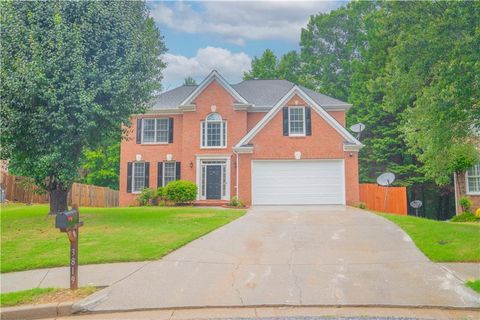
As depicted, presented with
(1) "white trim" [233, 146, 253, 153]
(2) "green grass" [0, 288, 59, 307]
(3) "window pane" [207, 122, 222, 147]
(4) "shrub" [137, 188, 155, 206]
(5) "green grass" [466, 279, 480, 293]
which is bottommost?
(2) "green grass" [0, 288, 59, 307]

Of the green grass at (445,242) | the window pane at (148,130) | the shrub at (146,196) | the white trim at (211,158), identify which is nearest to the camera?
the green grass at (445,242)

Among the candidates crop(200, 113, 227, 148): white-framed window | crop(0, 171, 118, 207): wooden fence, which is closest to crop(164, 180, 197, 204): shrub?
crop(200, 113, 227, 148): white-framed window

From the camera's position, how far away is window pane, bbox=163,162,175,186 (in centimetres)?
2422

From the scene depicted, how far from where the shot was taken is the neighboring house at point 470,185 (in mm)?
21641

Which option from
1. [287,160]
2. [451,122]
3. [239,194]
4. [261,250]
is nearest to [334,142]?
[287,160]

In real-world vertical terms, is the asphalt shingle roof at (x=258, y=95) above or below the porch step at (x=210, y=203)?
above

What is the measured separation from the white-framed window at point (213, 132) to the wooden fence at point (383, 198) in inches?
344

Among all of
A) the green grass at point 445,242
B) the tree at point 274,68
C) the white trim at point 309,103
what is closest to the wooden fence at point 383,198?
the white trim at point 309,103

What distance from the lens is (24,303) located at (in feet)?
20.2

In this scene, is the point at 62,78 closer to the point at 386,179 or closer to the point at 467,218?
the point at 386,179

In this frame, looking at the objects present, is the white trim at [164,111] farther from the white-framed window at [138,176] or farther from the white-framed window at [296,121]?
the white-framed window at [296,121]

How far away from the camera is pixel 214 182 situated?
76.8ft

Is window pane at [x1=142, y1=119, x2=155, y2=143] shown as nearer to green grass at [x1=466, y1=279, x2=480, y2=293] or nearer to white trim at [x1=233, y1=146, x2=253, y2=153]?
white trim at [x1=233, y1=146, x2=253, y2=153]

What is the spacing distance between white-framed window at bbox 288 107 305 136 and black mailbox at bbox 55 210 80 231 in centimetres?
1577
